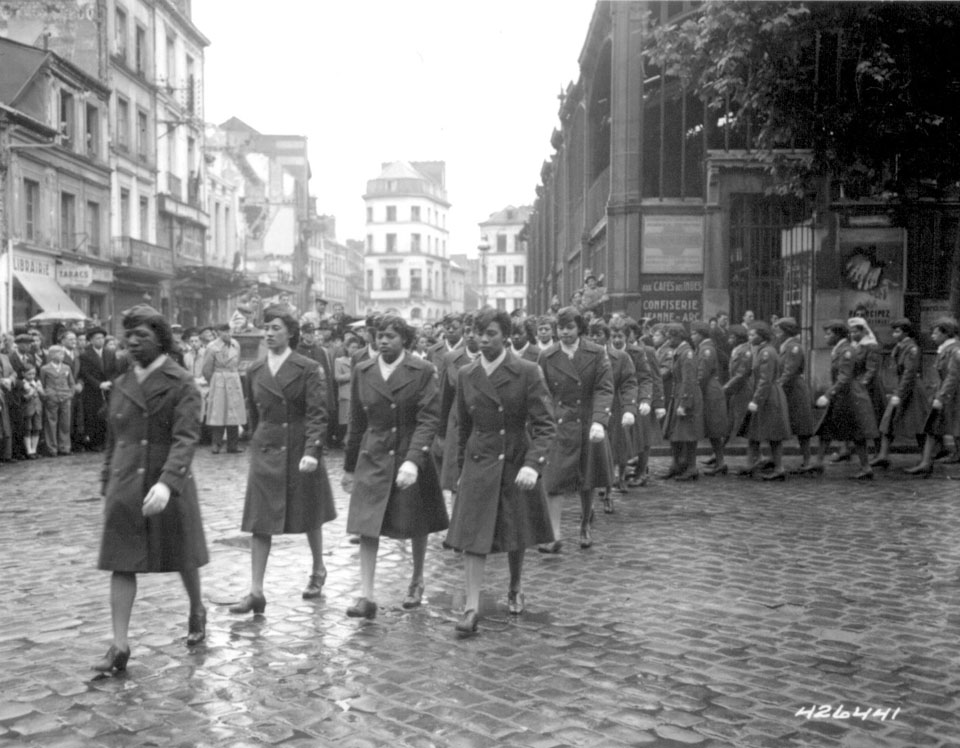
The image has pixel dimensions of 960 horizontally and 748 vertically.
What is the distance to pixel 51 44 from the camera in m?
37.7

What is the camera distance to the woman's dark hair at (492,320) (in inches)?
264

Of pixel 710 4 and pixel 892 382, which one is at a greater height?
pixel 710 4

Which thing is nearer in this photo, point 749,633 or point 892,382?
point 749,633

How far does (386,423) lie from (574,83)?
3228cm

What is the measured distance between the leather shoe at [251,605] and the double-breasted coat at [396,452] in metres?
0.70

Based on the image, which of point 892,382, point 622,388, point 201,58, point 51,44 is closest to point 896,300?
point 892,382

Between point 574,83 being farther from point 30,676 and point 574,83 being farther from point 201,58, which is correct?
point 30,676

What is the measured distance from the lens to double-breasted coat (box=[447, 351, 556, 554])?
6531mm

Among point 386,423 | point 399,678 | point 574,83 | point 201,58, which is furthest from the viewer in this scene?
point 201,58

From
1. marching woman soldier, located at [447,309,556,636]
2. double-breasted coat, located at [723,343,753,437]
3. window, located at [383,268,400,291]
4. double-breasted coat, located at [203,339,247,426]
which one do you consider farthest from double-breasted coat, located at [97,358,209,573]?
window, located at [383,268,400,291]

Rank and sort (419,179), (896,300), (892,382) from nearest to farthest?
(892,382)
(896,300)
(419,179)

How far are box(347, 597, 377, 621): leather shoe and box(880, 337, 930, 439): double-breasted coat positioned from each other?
9421mm

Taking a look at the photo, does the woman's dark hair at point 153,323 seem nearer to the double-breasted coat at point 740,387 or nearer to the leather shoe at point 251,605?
the leather shoe at point 251,605

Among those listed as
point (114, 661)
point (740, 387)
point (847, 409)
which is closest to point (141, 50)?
point (740, 387)
